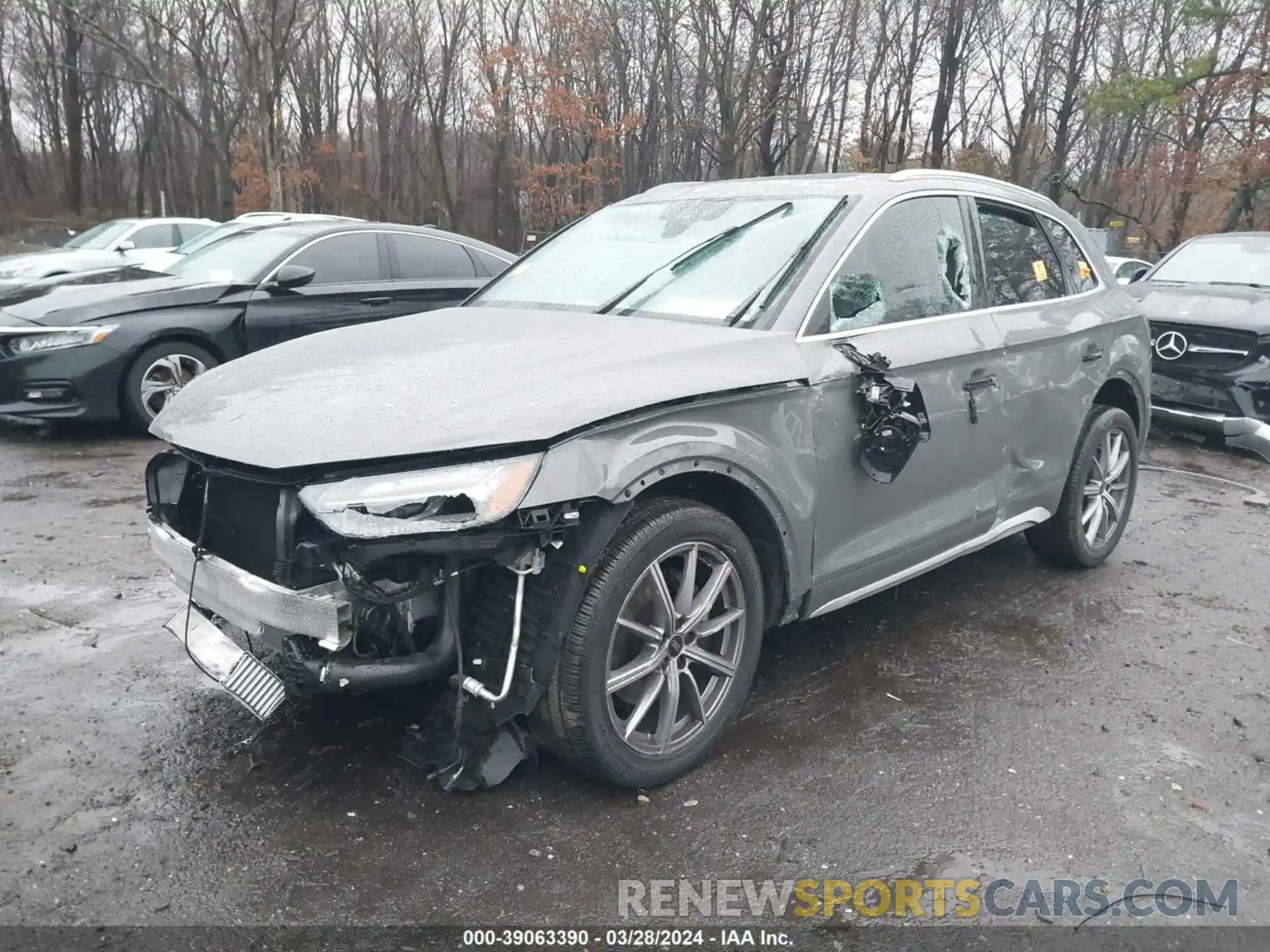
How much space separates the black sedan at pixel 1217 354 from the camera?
310 inches

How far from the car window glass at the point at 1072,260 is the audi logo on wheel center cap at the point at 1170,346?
3.90 metres

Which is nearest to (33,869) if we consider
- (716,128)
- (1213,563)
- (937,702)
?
(937,702)

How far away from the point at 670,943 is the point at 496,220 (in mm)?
38814

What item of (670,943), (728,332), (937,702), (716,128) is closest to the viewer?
(670,943)

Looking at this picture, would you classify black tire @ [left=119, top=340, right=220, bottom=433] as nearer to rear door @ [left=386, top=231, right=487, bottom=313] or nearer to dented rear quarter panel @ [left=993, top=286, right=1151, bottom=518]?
rear door @ [left=386, top=231, right=487, bottom=313]

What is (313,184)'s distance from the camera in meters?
39.8

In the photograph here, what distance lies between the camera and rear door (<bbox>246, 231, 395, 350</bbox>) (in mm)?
7379

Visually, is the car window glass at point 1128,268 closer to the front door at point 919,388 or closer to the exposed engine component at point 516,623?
the front door at point 919,388

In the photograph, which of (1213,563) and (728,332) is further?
(1213,563)

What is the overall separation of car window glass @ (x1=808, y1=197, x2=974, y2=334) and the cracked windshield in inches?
8.6

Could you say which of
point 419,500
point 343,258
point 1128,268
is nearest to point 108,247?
point 343,258

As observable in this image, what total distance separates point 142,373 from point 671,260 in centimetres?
479

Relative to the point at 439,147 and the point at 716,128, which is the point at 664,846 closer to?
the point at 716,128

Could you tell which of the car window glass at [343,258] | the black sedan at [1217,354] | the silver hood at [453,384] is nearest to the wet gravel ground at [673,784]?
the silver hood at [453,384]
